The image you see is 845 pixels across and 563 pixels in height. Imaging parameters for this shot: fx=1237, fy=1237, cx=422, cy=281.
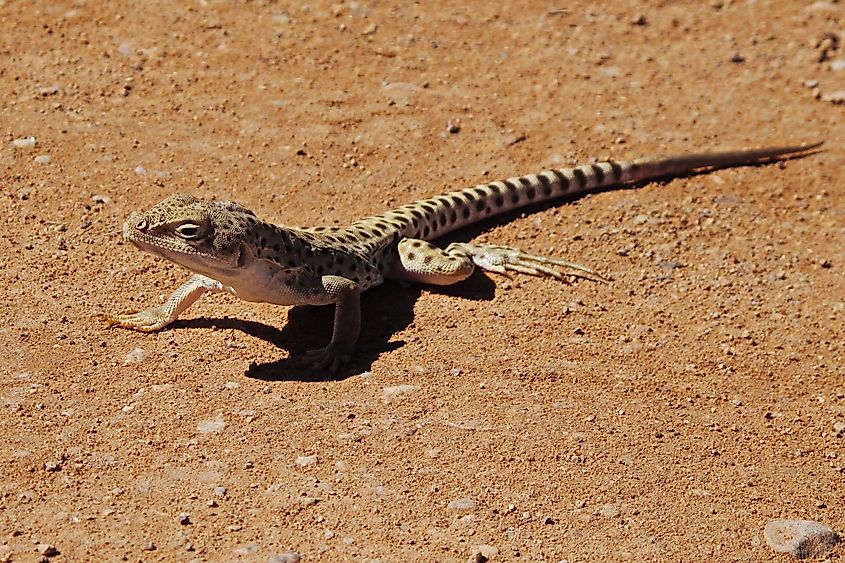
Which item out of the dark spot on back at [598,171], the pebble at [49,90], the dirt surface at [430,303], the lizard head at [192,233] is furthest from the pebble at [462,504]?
the pebble at [49,90]

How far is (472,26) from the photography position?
1515 centimetres

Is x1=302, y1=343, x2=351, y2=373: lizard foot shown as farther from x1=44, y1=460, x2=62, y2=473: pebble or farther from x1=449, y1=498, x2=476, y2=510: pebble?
x1=44, y1=460, x2=62, y2=473: pebble

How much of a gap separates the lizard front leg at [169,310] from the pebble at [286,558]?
2868 millimetres

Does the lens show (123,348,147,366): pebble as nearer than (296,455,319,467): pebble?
No

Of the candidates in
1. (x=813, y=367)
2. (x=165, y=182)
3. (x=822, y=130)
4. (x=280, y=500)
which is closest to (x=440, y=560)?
(x=280, y=500)

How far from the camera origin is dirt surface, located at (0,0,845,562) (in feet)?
24.9

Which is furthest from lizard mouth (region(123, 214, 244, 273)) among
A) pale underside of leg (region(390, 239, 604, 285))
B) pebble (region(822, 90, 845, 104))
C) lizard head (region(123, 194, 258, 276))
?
pebble (region(822, 90, 845, 104))

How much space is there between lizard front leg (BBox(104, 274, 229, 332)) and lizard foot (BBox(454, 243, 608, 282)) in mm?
2393

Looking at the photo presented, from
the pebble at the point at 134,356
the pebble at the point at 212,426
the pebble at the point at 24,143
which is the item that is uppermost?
the pebble at the point at 24,143

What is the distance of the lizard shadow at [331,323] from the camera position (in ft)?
29.7

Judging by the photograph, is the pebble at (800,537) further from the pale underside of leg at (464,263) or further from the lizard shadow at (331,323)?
the pale underside of leg at (464,263)

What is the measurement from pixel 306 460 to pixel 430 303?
8.58ft

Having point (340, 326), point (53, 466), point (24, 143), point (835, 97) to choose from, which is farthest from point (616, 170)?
point (53, 466)

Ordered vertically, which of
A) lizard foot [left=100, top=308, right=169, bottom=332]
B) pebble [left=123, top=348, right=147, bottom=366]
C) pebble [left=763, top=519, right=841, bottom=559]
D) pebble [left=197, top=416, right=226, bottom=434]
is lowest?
pebble [left=763, top=519, right=841, bottom=559]
